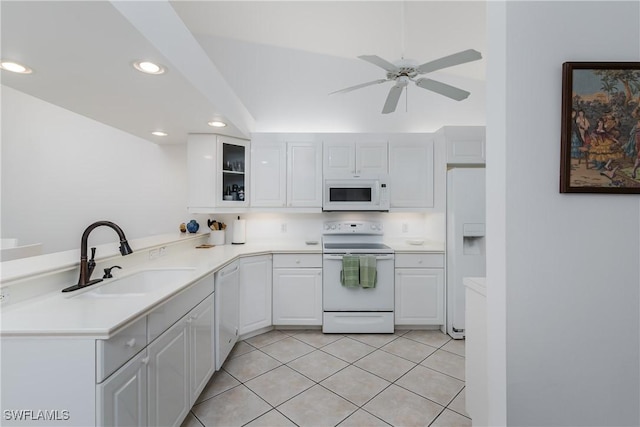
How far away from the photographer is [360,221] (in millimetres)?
3408

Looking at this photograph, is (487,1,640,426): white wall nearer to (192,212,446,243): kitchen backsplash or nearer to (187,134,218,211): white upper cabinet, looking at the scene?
(192,212,446,243): kitchen backsplash

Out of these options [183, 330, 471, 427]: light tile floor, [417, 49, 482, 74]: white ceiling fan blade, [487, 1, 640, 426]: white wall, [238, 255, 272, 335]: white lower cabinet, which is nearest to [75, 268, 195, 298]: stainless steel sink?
[238, 255, 272, 335]: white lower cabinet

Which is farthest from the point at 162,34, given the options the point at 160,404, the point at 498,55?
the point at 160,404

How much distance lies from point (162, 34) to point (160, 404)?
5.97 feet

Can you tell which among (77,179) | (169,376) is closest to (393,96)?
(169,376)

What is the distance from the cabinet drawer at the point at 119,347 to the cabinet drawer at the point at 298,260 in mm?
1705

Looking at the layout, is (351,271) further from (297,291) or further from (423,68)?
(423,68)

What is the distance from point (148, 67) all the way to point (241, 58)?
1.91 m

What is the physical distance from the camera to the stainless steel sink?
5.16 ft

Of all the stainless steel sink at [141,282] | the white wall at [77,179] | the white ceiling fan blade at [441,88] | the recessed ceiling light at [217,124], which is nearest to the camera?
the stainless steel sink at [141,282]

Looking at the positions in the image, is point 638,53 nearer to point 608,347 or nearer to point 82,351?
point 608,347

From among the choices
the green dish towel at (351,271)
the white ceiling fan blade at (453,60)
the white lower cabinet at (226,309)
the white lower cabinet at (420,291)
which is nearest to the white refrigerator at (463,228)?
the white lower cabinet at (420,291)

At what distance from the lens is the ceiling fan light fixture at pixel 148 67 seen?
137 cm

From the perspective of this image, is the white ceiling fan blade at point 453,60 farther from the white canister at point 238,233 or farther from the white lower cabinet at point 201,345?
the white canister at point 238,233
